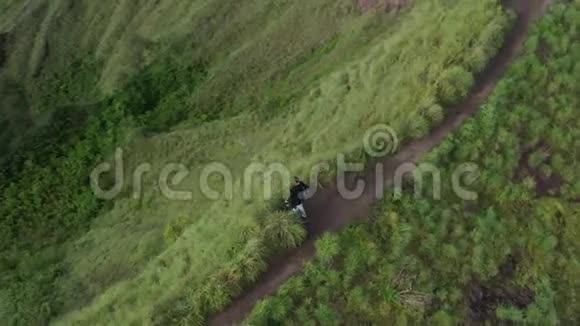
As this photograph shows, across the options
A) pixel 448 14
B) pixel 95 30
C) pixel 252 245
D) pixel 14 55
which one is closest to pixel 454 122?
pixel 448 14

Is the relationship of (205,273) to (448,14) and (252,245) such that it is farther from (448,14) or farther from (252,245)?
(448,14)

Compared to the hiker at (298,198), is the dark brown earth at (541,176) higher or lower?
lower
